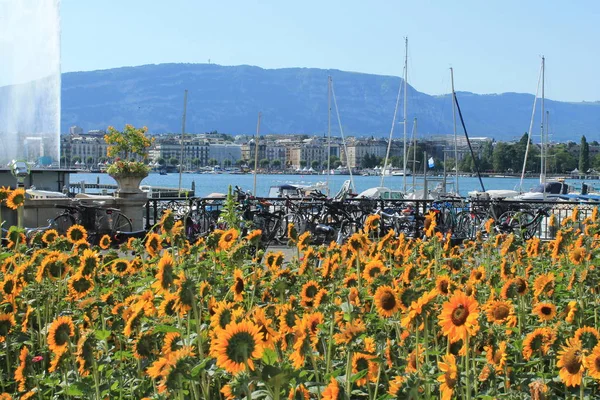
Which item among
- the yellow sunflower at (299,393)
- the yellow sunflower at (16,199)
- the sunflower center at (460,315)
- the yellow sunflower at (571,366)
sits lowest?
the yellow sunflower at (299,393)

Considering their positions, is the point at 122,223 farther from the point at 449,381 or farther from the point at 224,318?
the point at 449,381

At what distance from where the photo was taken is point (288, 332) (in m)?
3.27

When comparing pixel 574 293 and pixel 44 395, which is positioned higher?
pixel 574 293

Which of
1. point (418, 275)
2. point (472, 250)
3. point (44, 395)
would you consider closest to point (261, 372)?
point (44, 395)

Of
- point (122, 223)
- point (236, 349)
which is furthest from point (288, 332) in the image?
point (122, 223)

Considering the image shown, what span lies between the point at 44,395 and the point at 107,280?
1.50m

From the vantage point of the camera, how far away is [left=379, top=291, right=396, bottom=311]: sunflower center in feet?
10.7

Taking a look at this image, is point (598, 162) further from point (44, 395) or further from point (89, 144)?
point (44, 395)

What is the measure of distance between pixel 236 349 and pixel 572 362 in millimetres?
1047

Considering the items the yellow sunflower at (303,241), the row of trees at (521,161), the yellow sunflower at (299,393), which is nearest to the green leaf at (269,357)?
the yellow sunflower at (299,393)

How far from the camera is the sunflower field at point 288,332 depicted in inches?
108

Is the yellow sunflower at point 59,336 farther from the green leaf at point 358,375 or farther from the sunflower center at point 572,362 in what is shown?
the sunflower center at point 572,362

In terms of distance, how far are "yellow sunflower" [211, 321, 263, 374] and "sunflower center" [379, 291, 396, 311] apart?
0.94 meters

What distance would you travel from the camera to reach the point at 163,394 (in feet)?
9.22
